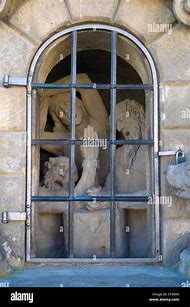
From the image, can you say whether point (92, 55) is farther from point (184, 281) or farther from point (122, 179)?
point (184, 281)

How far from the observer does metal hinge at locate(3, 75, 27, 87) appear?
4.85 metres

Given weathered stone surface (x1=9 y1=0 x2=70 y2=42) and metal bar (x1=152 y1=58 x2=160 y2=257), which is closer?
metal bar (x1=152 y1=58 x2=160 y2=257)

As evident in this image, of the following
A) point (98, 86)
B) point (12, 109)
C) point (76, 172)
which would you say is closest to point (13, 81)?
point (12, 109)

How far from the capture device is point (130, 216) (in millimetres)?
5465

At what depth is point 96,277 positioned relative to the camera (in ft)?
14.9

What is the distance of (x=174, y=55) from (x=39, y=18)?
1.04m

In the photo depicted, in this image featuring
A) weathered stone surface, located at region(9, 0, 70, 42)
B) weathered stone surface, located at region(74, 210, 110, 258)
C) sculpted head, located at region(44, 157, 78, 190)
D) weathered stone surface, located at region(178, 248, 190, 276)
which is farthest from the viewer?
sculpted head, located at region(44, 157, 78, 190)

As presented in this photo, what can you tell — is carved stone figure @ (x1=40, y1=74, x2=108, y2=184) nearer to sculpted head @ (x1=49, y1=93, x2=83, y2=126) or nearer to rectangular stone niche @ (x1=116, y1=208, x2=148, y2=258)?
sculpted head @ (x1=49, y1=93, x2=83, y2=126)

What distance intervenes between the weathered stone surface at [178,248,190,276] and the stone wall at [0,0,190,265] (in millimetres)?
115

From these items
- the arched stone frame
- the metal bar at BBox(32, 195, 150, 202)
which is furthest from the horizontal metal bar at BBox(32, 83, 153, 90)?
the metal bar at BBox(32, 195, 150, 202)

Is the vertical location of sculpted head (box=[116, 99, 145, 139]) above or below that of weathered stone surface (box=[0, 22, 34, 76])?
below

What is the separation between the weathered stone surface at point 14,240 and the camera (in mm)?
4734

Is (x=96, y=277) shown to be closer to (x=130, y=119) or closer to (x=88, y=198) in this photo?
(x=88, y=198)

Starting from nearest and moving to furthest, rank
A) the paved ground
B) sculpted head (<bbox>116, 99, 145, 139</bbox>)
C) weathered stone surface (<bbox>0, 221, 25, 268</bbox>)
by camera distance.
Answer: the paved ground < weathered stone surface (<bbox>0, 221, 25, 268</bbox>) < sculpted head (<bbox>116, 99, 145, 139</bbox>)
